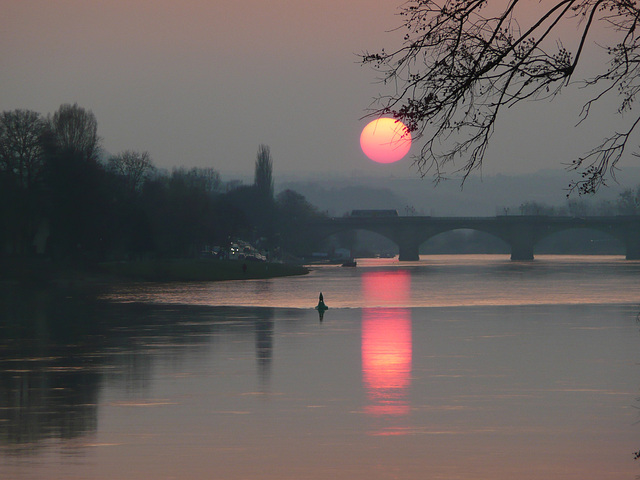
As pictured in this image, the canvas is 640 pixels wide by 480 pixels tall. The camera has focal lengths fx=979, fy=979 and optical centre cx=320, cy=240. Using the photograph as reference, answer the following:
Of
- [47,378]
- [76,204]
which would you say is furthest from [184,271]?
[47,378]

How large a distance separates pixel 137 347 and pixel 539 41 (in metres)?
25.0

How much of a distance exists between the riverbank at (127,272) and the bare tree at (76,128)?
1682 cm

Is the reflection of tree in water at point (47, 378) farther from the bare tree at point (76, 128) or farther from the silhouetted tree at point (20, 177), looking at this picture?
the bare tree at point (76, 128)

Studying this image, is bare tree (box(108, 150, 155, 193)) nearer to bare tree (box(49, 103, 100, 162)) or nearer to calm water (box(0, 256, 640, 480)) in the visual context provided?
bare tree (box(49, 103, 100, 162))

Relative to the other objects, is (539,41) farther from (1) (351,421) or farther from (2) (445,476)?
(1) (351,421)

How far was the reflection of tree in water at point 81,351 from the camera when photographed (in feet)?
69.4

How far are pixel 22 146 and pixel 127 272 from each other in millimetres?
19074

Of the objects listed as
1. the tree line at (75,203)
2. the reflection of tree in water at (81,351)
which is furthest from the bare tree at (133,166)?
the reflection of tree in water at (81,351)

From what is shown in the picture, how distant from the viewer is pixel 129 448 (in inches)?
704

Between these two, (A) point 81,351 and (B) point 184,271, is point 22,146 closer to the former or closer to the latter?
(B) point 184,271

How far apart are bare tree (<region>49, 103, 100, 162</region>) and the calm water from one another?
82.4 m

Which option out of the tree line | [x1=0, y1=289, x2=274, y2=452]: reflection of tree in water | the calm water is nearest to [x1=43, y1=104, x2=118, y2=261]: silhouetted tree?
the tree line

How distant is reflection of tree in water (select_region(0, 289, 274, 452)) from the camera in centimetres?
2116

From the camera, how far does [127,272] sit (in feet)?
386
